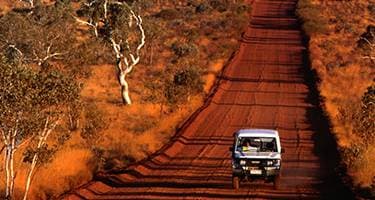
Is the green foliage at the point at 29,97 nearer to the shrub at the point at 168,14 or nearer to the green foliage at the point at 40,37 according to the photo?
the green foliage at the point at 40,37

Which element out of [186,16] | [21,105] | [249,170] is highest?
[21,105]

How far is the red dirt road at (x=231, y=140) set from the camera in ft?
77.5

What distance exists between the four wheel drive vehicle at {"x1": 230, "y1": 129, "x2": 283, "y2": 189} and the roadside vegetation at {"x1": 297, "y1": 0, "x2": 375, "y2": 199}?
3.38 m

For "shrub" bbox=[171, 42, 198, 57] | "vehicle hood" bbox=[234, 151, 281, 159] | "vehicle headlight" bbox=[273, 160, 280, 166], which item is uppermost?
"vehicle hood" bbox=[234, 151, 281, 159]

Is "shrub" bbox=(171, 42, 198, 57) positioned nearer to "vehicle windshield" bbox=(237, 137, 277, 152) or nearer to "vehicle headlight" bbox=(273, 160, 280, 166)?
"vehicle windshield" bbox=(237, 137, 277, 152)

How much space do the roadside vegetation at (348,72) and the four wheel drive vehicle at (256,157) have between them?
3.38 metres

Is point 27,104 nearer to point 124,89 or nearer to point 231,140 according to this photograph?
point 231,140

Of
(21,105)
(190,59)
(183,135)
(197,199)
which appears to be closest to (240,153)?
(197,199)

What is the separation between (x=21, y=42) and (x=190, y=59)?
18937 mm

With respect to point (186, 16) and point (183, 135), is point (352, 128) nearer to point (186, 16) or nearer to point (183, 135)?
point (183, 135)

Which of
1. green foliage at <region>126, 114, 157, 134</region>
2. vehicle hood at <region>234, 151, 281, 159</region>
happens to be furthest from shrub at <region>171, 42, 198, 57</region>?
vehicle hood at <region>234, 151, 281, 159</region>

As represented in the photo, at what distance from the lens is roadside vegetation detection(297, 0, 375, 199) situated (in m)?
26.1

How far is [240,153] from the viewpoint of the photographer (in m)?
23.0

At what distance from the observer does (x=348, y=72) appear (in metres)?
54.3
